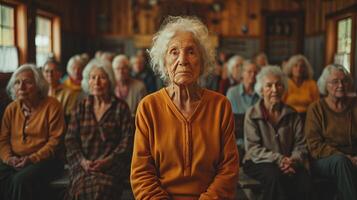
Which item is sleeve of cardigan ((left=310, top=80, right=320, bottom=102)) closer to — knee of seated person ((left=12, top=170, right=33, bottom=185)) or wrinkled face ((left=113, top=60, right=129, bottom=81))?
wrinkled face ((left=113, top=60, right=129, bottom=81))

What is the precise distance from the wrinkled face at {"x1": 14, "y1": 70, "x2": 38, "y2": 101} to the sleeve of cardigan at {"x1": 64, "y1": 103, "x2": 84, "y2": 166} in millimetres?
382

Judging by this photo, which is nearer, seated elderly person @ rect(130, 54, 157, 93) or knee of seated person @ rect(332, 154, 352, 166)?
knee of seated person @ rect(332, 154, 352, 166)

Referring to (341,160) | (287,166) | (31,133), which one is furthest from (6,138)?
(341,160)

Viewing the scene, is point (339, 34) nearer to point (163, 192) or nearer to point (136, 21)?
point (136, 21)

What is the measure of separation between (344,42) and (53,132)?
16.8 feet

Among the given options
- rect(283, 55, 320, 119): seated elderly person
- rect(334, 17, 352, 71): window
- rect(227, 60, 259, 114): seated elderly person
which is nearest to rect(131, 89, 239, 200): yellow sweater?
Result: rect(227, 60, 259, 114): seated elderly person

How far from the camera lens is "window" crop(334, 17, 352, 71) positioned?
6.13 meters

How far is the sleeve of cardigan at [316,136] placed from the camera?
3043 millimetres

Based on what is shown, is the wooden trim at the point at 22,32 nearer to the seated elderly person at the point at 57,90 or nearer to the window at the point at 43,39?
the window at the point at 43,39

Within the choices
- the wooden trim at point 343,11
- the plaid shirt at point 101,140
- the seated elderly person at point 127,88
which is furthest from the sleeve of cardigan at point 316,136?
the wooden trim at point 343,11

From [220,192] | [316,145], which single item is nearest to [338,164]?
[316,145]

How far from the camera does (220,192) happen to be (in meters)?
1.87

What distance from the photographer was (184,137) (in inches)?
73.0

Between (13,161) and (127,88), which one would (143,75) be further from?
(13,161)
